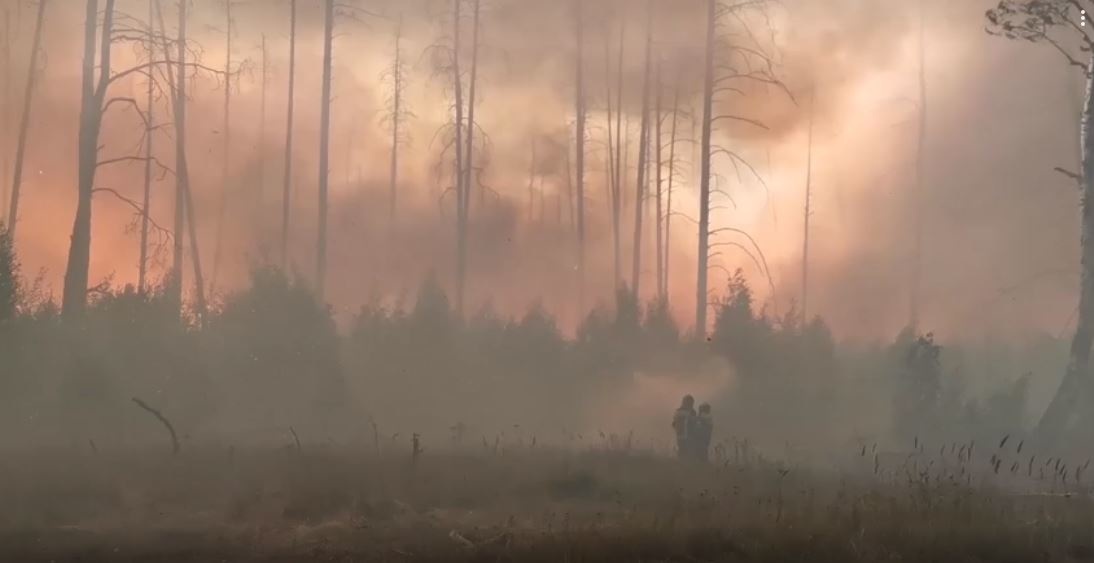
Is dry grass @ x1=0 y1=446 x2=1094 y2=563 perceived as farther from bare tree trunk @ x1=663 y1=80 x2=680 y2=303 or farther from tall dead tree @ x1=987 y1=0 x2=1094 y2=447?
bare tree trunk @ x1=663 y1=80 x2=680 y2=303

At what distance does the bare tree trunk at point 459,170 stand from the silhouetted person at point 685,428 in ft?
37.3

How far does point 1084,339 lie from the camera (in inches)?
822

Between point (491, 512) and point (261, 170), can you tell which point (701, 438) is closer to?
point (491, 512)

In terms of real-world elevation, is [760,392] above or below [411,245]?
below

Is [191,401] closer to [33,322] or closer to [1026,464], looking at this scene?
[33,322]

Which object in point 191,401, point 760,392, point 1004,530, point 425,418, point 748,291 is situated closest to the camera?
point 1004,530

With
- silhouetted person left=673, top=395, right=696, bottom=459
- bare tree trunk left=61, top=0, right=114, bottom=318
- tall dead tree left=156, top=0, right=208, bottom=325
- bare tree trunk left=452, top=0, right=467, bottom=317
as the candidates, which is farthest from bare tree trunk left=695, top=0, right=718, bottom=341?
bare tree trunk left=61, top=0, right=114, bottom=318

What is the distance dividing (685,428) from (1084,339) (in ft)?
31.5

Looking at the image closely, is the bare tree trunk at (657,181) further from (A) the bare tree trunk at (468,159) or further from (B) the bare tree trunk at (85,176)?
(B) the bare tree trunk at (85,176)

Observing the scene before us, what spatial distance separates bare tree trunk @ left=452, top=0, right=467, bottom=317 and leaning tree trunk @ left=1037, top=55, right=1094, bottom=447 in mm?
15030

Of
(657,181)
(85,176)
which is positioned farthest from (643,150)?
(85,176)

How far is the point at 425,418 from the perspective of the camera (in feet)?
74.0

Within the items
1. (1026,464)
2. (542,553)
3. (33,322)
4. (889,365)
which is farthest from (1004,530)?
(33,322)

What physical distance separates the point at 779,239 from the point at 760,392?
11.5m
